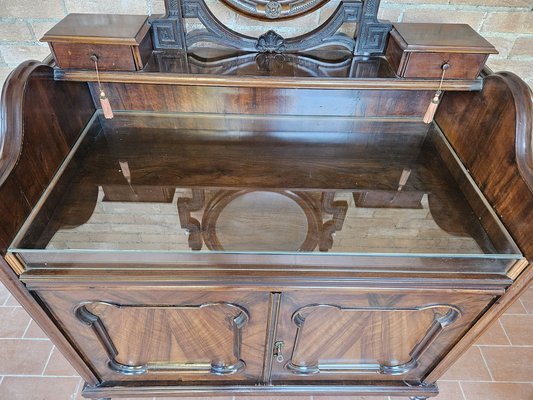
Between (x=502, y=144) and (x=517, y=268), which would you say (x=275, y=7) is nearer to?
(x=502, y=144)

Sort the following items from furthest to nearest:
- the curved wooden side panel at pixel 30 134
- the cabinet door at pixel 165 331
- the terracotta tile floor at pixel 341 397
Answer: the terracotta tile floor at pixel 341 397
the cabinet door at pixel 165 331
the curved wooden side panel at pixel 30 134

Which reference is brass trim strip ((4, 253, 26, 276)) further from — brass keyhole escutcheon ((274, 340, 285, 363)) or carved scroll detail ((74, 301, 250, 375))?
brass keyhole escutcheon ((274, 340, 285, 363))

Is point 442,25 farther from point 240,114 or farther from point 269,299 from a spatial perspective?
point 269,299

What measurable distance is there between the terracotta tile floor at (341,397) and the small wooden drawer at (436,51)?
39.1 inches

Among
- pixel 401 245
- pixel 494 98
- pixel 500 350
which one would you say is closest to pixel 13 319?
pixel 401 245

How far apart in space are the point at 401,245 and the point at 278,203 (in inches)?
10.3

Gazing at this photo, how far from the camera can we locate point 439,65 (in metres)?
0.83

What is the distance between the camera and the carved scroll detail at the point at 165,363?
0.78 m

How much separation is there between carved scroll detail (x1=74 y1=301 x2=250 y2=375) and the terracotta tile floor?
0.27m

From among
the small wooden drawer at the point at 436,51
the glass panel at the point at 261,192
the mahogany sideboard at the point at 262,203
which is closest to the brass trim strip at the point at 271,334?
the mahogany sideboard at the point at 262,203

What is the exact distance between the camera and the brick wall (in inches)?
35.5

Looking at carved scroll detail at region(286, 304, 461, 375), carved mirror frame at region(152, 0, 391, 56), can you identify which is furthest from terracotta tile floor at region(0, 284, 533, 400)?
carved mirror frame at region(152, 0, 391, 56)

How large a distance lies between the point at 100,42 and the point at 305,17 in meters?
0.49

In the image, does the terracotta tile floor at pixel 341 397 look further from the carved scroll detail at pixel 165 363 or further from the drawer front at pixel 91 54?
the drawer front at pixel 91 54
